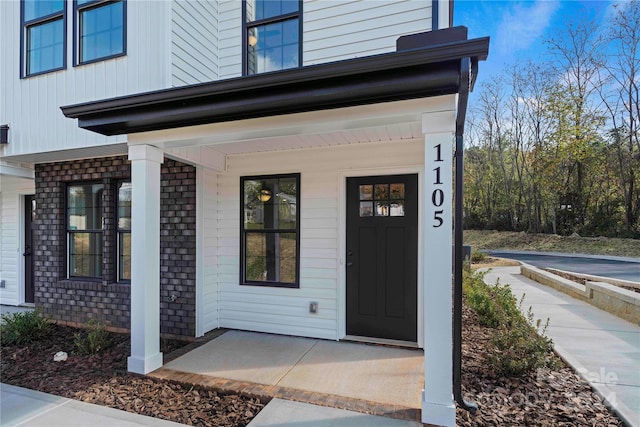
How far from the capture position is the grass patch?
14.6 meters

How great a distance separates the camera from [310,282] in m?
4.41

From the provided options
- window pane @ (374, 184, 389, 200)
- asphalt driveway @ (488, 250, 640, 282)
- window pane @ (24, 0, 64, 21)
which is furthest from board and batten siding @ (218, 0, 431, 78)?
asphalt driveway @ (488, 250, 640, 282)

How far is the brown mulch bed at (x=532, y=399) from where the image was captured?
8.17ft

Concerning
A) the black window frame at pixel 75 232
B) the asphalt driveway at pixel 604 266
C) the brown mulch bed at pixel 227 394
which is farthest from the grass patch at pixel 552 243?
the black window frame at pixel 75 232

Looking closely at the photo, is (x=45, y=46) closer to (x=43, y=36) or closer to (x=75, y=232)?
(x=43, y=36)

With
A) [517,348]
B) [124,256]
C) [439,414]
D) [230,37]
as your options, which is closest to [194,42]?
[230,37]

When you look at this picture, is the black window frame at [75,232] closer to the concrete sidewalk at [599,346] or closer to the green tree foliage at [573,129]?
the concrete sidewalk at [599,346]

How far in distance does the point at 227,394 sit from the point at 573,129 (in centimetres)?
2069

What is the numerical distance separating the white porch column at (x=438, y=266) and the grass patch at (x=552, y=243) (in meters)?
15.5

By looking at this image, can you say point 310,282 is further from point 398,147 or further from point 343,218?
point 398,147

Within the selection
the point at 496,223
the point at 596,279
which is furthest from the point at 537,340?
the point at 496,223

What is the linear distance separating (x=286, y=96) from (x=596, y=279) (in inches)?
336

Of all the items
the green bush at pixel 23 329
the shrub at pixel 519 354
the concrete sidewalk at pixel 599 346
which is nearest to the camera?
the concrete sidewalk at pixel 599 346

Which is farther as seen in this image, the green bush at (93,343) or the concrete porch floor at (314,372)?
the green bush at (93,343)
